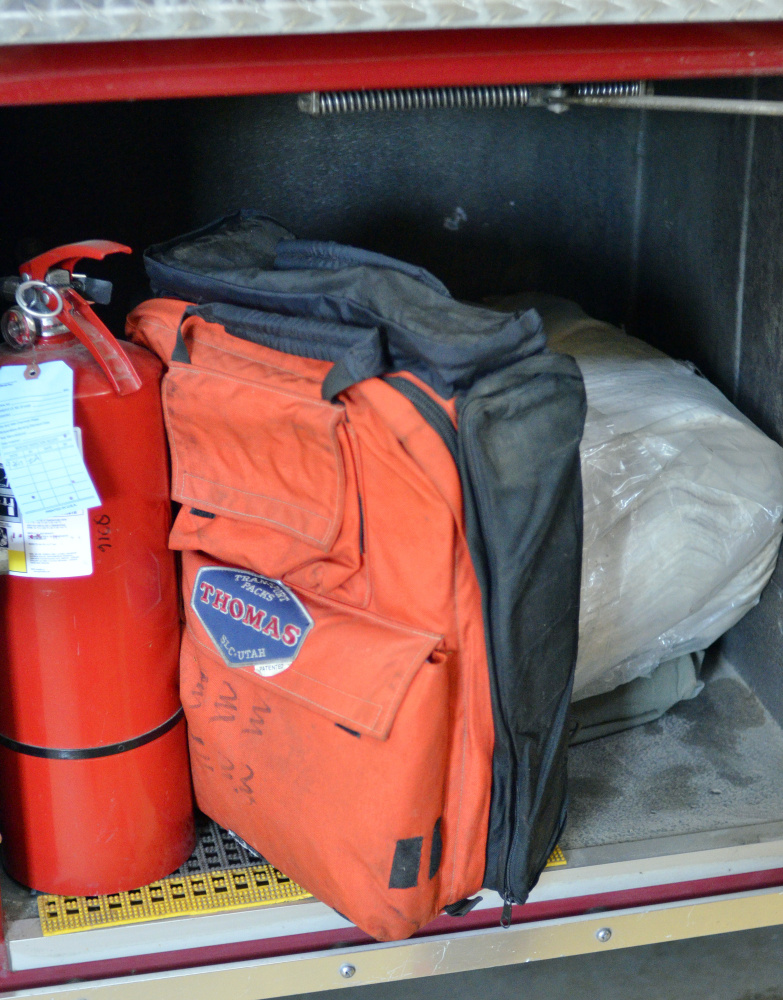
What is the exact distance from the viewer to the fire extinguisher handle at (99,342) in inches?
45.1

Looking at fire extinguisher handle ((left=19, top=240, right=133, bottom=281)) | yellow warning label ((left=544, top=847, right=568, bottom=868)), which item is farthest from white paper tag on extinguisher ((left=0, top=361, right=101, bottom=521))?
yellow warning label ((left=544, top=847, right=568, bottom=868))

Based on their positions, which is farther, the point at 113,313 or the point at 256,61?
the point at 113,313

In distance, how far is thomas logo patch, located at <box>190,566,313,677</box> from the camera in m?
1.20

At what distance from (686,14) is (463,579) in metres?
0.59

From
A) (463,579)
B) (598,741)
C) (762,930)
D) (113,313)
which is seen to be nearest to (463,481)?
(463,579)

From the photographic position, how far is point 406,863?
3.73ft

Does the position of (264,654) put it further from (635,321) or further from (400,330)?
(635,321)

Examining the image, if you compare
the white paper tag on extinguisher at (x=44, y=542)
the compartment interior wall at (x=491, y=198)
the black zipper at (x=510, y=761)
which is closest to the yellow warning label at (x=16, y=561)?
the white paper tag on extinguisher at (x=44, y=542)

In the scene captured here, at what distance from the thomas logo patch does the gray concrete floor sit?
0.62m

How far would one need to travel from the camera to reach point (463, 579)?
1090 millimetres

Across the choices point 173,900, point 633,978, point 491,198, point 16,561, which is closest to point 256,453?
point 16,561

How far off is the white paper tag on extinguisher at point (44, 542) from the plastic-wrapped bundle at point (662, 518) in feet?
2.31

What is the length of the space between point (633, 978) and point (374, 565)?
870 mm

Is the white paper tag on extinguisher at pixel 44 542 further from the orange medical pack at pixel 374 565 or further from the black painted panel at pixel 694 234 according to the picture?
the black painted panel at pixel 694 234
